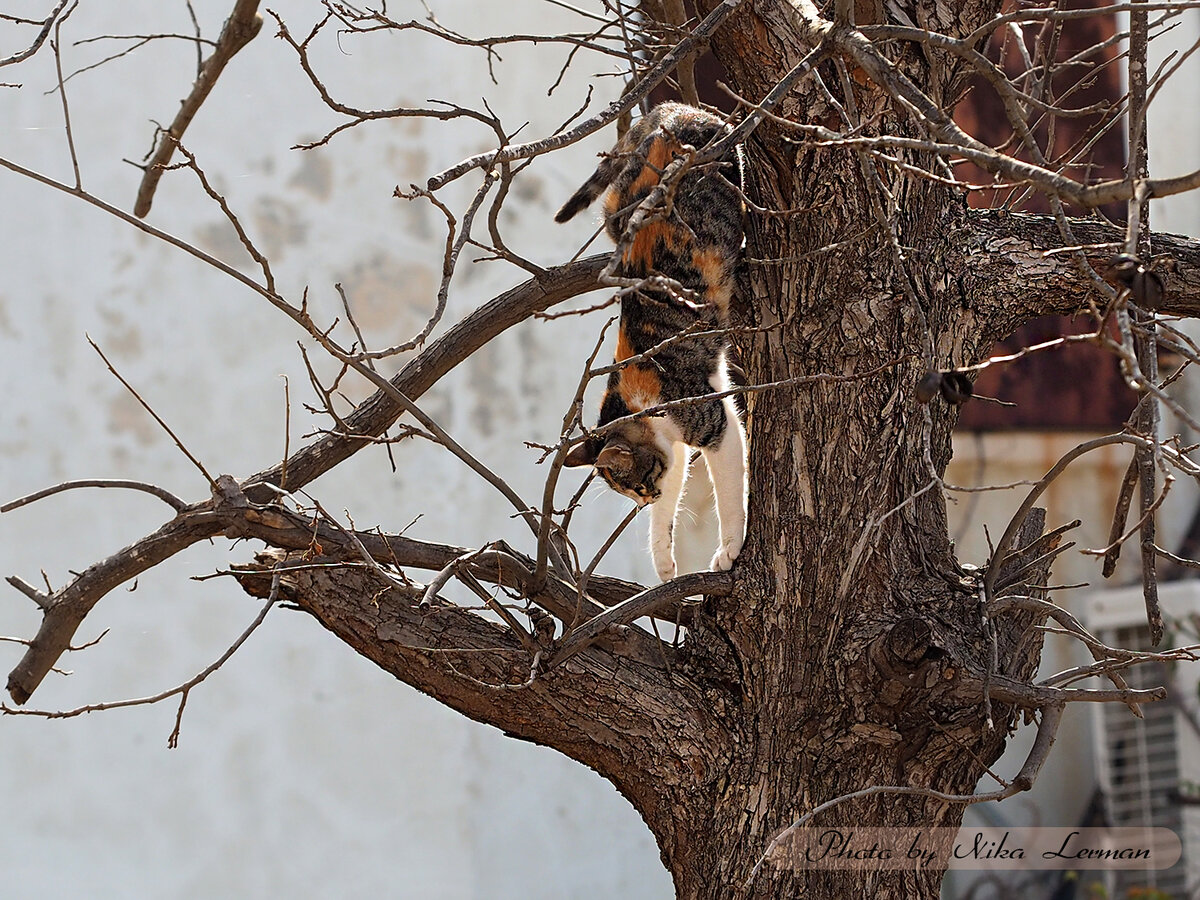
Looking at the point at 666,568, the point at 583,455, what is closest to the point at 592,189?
the point at 583,455

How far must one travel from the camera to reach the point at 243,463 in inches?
160

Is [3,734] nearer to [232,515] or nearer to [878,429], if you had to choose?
[232,515]

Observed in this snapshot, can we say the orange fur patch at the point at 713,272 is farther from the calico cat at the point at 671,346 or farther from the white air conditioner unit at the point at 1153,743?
the white air conditioner unit at the point at 1153,743

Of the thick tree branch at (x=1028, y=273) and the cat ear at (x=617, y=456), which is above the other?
the thick tree branch at (x=1028, y=273)

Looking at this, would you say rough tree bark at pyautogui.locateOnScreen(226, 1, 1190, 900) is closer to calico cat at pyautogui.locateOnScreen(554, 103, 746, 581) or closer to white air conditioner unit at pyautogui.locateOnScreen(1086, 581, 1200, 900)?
calico cat at pyautogui.locateOnScreen(554, 103, 746, 581)

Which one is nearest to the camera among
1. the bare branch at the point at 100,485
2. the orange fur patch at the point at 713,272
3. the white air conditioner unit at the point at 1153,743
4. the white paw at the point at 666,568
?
the bare branch at the point at 100,485

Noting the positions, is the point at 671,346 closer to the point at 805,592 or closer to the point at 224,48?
the point at 805,592

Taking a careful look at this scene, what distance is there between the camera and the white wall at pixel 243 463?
387cm

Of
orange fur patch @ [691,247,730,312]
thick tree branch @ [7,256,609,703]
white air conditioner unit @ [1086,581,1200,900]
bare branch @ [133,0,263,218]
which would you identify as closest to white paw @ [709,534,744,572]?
orange fur patch @ [691,247,730,312]

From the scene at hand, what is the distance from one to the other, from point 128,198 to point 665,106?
6.66ft

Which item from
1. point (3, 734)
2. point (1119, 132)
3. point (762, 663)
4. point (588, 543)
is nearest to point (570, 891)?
point (588, 543)

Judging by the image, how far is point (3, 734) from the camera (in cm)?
378

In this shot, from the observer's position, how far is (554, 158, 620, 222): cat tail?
9.04ft

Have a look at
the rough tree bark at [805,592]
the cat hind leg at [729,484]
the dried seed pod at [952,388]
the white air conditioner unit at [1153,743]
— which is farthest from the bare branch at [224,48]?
the white air conditioner unit at [1153,743]
